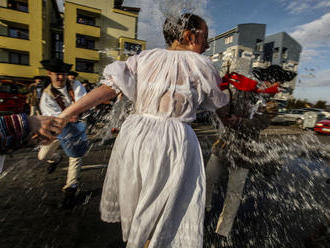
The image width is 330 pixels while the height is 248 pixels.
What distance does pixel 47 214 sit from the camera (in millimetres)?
2395

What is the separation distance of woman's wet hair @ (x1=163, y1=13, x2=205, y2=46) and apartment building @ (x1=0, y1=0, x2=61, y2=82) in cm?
2094

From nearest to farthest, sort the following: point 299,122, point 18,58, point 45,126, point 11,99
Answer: point 45,126 → point 11,99 → point 299,122 → point 18,58

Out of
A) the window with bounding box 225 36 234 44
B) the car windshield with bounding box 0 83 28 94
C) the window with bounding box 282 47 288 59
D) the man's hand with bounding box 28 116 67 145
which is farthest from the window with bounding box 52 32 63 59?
the window with bounding box 282 47 288 59

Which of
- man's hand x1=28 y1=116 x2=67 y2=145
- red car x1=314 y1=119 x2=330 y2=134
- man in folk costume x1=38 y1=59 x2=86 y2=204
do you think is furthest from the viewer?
red car x1=314 y1=119 x2=330 y2=134

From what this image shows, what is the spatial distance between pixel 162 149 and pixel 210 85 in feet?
1.77

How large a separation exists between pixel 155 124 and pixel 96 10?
79.2 feet

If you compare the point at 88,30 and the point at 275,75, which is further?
the point at 88,30

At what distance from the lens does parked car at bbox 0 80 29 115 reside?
404 inches

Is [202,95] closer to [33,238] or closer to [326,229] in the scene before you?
[33,238]

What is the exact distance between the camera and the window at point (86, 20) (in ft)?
67.0

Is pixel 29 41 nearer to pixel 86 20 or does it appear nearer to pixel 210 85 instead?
pixel 86 20

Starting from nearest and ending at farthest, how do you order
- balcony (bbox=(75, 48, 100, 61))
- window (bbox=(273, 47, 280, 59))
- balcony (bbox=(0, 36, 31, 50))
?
balcony (bbox=(0, 36, 31, 50)), balcony (bbox=(75, 48, 100, 61)), window (bbox=(273, 47, 280, 59))

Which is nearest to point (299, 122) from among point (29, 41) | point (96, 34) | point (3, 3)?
point (96, 34)

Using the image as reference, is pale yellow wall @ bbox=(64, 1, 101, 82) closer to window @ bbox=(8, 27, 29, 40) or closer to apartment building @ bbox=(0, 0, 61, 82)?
apartment building @ bbox=(0, 0, 61, 82)
